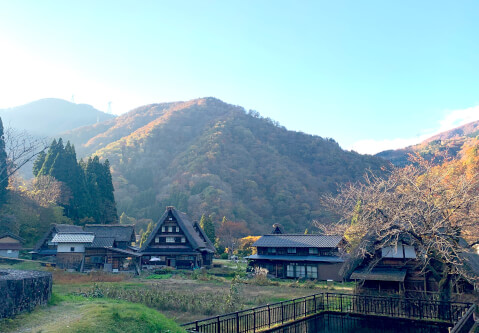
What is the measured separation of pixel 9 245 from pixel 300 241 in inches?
1234

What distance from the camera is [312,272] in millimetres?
35062

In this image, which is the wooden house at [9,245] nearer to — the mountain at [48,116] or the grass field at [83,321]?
the grass field at [83,321]

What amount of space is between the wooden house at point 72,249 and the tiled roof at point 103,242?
0.77 metres

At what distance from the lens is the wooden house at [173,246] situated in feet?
138

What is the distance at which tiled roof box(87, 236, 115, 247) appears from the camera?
127 ft

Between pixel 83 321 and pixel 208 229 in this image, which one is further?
pixel 208 229

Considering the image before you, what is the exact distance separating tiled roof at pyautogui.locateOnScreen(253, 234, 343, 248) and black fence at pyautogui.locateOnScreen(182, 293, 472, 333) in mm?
15327

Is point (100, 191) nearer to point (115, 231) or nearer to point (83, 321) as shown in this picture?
point (115, 231)

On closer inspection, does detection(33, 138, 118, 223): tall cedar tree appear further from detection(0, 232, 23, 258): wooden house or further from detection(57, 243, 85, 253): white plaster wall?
detection(57, 243, 85, 253): white plaster wall

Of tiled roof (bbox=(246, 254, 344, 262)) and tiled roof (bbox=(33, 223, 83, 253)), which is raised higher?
tiled roof (bbox=(33, 223, 83, 253))

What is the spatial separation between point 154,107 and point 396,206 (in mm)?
151213

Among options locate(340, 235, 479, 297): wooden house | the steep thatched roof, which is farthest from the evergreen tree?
locate(340, 235, 479, 297): wooden house

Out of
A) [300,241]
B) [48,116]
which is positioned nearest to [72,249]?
[300,241]

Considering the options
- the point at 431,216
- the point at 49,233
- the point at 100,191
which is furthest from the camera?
the point at 100,191
